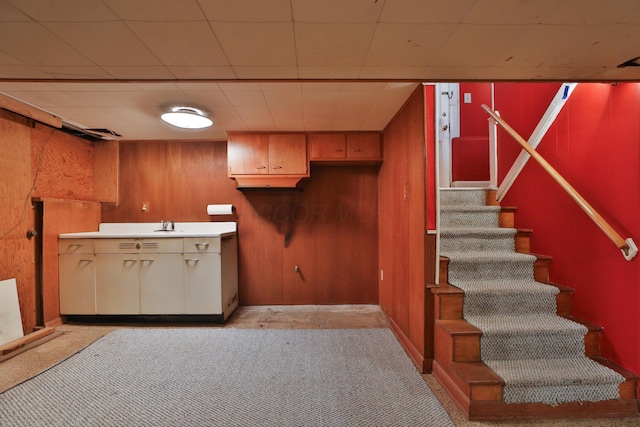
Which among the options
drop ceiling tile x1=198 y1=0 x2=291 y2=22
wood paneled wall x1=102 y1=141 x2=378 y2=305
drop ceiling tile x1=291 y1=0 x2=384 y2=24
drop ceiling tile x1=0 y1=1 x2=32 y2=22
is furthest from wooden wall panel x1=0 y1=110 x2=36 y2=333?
drop ceiling tile x1=291 y1=0 x2=384 y2=24

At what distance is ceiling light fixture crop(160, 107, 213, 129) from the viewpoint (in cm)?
224

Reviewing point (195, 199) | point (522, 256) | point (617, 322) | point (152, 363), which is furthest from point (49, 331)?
point (617, 322)

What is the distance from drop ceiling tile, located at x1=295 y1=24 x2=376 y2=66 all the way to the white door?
2.22 m

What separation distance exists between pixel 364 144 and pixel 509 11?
1940 mm

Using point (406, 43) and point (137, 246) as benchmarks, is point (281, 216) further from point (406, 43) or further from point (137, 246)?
point (406, 43)

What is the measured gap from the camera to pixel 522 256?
6.78 feet

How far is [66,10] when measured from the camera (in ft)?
3.43

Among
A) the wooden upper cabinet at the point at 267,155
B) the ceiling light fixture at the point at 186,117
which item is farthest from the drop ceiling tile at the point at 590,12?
the ceiling light fixture at the point at 186,117

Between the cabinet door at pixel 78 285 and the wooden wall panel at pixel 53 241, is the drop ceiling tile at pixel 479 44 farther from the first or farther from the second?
the wooden wall panel at pixel 53 241

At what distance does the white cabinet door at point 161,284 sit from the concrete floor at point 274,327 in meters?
0.46

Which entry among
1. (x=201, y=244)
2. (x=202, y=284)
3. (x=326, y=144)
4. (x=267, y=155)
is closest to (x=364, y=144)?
(x=326, y=144)

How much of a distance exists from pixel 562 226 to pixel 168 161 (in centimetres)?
416

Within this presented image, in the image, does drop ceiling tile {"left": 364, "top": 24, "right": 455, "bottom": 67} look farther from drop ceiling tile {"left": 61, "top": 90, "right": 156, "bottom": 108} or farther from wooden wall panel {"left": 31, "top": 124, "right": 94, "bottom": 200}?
wooden wall panel {"left": 31, "top": 124, "right": 94, "bottom": 200}

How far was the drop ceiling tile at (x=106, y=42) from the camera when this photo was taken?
44.8 inches
